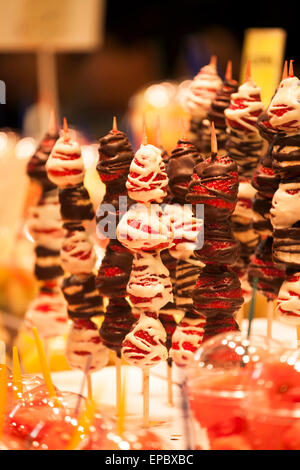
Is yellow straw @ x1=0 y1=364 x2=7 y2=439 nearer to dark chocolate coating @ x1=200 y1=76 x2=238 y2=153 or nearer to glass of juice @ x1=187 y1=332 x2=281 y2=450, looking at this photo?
glass of juice @ x1=187 y1=332 x2=281 y2=450

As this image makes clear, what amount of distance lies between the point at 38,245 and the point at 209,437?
2.56ft

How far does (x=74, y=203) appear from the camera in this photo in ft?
4.44

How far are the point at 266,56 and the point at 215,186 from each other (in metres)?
0.95

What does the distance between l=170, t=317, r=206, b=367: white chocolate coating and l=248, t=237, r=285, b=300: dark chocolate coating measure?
5.7 inches

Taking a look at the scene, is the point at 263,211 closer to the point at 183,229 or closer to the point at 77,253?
the point at 183,229

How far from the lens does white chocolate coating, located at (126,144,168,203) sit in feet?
3.64

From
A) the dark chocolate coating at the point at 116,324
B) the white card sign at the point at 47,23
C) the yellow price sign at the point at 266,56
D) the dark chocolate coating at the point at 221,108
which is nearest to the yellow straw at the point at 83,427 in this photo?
the dark chocolate coating at the point at 116,324

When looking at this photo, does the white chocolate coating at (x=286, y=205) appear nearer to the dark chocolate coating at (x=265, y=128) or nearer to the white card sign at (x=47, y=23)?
the dark chocolate coating at (x=265, y=128)

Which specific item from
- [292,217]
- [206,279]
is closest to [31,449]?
[206,279]

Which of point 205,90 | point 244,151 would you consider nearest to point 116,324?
point 244,151

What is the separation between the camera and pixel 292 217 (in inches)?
45.5

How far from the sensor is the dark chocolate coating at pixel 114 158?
1.21 metres
